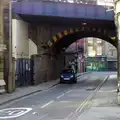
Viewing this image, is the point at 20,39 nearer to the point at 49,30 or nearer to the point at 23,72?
the point at 23,72

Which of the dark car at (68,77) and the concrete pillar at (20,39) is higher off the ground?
the concrete pillar at (20,39)

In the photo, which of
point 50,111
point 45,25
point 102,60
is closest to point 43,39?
point 45,25

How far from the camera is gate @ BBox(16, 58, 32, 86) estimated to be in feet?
125

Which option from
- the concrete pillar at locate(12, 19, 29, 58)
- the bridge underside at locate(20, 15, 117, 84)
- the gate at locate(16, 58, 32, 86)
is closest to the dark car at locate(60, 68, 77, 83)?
the bridge underside at locate(20, 15, 117, 84)

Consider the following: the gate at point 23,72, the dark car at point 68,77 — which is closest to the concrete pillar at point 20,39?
the gate at point 23,72

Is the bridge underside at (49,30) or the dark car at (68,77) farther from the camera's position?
the dark car at (68,77)

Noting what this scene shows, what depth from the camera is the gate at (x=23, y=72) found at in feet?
125

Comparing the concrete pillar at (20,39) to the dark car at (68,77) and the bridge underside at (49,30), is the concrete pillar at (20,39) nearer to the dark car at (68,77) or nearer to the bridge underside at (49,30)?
the bridge underside at (49,30)

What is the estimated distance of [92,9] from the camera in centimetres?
4497

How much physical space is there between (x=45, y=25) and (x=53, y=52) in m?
7.48

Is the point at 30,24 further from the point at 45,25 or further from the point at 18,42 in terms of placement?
the point at 18,42

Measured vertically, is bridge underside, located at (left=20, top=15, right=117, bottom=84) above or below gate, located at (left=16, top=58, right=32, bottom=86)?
above

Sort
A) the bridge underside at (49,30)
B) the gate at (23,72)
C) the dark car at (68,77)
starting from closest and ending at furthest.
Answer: the gate at (23,72) → the bridge underside at (49,30) → the dark car at (68,77)

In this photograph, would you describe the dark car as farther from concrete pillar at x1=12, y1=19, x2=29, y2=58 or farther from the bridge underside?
concrete pillar at x1=12, y1=19, x2=29, y2=58
